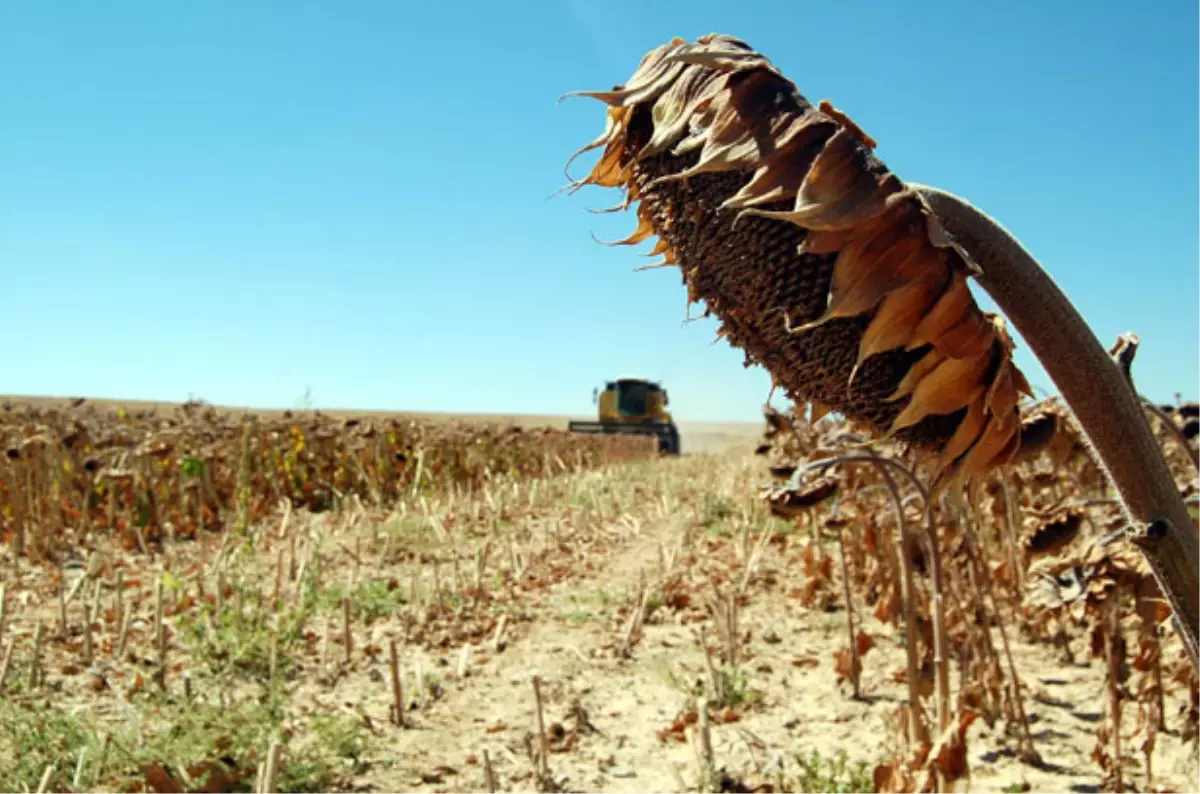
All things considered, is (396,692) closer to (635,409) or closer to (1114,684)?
(1114,684)

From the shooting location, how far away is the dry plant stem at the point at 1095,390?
1239 mm

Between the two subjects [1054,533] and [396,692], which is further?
[396,692]

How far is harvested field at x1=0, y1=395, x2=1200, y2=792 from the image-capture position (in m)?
3.41

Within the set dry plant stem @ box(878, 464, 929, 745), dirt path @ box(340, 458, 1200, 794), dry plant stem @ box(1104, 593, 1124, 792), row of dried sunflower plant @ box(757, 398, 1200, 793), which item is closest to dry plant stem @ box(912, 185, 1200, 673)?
row of dried sunflower plant @ box(757, 398, 1200, 793)

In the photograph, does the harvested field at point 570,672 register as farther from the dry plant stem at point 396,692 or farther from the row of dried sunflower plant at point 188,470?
the row of dried sunflower plant at point 188,470

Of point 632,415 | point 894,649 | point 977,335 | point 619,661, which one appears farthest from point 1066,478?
point 632,415

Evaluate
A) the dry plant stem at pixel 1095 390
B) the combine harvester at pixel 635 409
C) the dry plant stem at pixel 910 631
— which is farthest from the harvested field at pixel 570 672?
the combine harvester at pixel 635 409

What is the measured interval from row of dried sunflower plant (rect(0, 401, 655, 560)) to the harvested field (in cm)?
101

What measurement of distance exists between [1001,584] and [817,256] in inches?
186

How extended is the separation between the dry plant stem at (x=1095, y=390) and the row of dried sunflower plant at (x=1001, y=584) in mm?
171

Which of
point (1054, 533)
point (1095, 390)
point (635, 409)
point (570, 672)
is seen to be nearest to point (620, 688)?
point (570, 672)

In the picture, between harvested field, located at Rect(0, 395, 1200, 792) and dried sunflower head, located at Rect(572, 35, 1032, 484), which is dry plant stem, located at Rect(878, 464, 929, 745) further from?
dried sunflower head, located at Rect(572, 35, 1032, 484)

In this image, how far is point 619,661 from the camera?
514 centimetres

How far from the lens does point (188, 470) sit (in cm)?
1009
